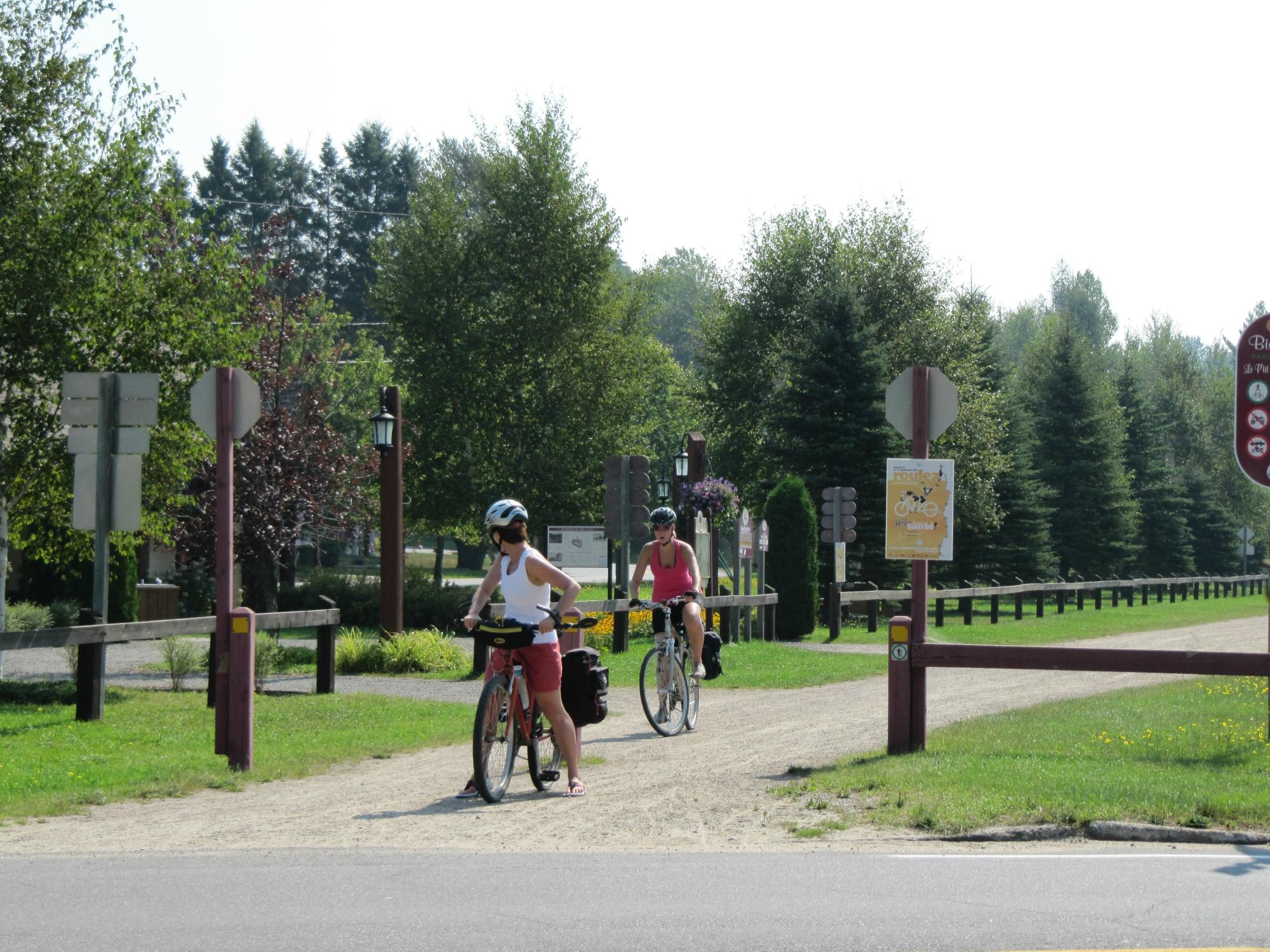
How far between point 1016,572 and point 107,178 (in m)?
37.2

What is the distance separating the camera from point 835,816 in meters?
9.48

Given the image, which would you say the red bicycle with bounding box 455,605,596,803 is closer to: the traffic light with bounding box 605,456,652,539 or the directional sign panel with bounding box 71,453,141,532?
the directional sign panel with bounding box 71,453,141,532

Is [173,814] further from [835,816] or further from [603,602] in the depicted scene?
[603,602]

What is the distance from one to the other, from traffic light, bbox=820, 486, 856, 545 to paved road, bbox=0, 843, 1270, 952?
22359 mm

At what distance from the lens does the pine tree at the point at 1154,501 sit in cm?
6331

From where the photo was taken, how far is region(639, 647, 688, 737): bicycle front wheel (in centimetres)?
1377

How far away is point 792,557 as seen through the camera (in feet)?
97.8

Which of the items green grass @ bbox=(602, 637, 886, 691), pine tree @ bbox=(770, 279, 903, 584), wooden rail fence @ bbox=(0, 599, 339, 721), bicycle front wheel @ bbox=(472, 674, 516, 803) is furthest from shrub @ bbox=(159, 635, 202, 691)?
pine tree @ bbox=(770, 279, 903, 584)

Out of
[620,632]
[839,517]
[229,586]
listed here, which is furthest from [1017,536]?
[229,586]

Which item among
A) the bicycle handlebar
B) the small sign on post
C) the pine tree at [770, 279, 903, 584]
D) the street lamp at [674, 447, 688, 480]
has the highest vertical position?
the pine tree at [770, 279, 903, 584]

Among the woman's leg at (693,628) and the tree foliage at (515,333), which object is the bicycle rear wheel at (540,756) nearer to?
the woman's leg at (693,628)

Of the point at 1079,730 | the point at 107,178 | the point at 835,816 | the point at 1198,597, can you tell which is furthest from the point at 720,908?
the point at 1198,597

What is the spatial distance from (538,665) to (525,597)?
49 centimetres

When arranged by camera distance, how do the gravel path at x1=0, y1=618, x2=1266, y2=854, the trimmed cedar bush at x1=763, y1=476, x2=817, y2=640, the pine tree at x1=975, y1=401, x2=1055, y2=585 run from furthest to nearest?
1. the pine tree at x1=975, y1=401, x2=1055, y2=585
2. the trimmed cedar bush at x1=763, y1=476, x2=817, y2=640
3. the gravel path at x1=0, y1=618, x2=1266, y2=854
